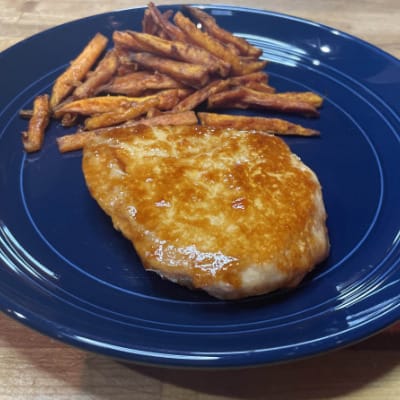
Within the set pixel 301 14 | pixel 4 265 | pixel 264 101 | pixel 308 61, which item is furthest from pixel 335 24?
pixel 4 265

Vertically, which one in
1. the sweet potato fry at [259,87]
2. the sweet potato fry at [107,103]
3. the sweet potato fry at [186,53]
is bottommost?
the sweet potato fry at [107,103]

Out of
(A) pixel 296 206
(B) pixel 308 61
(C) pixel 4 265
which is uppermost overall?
(B) pixel 308 61

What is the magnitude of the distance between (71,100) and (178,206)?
133cm

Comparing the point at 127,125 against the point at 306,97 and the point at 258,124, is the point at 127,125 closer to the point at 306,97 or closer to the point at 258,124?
the point at 258,124

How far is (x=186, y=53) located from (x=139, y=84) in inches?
14.3

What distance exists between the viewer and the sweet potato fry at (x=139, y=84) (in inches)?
119

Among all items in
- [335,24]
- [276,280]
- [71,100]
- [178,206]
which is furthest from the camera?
[335,24]

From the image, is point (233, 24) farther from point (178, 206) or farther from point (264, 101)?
point (178, 206)

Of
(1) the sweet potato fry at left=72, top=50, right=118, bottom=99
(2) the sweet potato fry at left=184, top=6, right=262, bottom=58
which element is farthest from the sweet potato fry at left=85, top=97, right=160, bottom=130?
(2) the sweet potato fry at left=184, top=6, right=262, bottom=58

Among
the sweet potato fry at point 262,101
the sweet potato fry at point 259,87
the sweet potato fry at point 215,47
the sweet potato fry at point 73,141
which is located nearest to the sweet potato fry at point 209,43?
the sweet potato fry at point 215,47

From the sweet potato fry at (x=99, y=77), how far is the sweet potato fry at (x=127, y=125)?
0.35 metres

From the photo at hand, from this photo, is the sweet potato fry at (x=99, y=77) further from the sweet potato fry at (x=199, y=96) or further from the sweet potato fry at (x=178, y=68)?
the sweet potato fry at (x=199, y=96)

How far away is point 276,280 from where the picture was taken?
1926 millimetres

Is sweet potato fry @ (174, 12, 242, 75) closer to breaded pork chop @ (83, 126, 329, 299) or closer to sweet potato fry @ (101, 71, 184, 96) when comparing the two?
sweet potato fry @ (101, 71, 184, 96)
